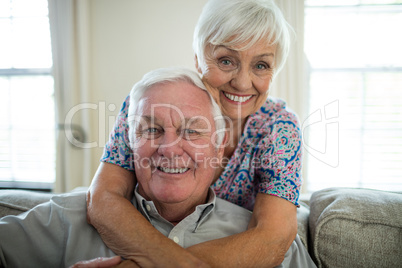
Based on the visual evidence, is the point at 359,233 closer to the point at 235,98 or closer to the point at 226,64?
the point at 235,98

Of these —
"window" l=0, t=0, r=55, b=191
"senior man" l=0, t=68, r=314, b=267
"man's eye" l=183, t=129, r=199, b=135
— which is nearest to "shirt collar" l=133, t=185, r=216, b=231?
"senior man" l=0, t=68, r=314, b=267

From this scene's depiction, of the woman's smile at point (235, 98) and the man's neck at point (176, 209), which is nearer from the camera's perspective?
the man's neck at point (176, 209)

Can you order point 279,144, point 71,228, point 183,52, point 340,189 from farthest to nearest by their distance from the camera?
point 183,52 < point 340,189 < point 279,144 < point 71,228

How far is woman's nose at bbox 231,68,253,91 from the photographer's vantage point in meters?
1.23

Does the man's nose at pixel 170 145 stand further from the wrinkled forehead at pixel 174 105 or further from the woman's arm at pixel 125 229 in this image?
the woman's arm at pixel 125 229

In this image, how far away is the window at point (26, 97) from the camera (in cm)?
366

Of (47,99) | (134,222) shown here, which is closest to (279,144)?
(134,222)

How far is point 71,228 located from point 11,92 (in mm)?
3413

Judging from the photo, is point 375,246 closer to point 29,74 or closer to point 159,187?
point 159,187

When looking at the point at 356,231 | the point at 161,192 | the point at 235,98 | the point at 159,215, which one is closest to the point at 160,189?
the point at 161,192

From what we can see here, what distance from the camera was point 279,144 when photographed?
1219 millimetres

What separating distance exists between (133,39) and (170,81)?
2.53m

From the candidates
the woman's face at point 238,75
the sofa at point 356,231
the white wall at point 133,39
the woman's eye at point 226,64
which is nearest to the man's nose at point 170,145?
the woman's face at point 238,75

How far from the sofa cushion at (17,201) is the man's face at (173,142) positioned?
59 cm
